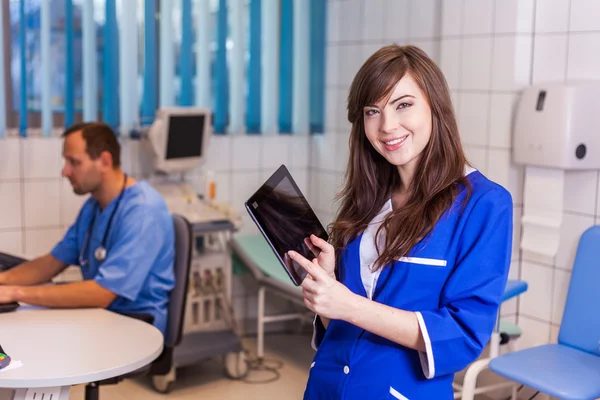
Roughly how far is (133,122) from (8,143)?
0.60 metres

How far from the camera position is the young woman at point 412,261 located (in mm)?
1354

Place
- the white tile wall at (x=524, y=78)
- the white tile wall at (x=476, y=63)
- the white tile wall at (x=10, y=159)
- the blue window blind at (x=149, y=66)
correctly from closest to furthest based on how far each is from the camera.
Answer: the white tile wall at (x=524, y=78)
the white tile wall at (x=476, y=63)
the white tile wall at (x=10, y=159)
the blue window blind at (x=149, y=66)

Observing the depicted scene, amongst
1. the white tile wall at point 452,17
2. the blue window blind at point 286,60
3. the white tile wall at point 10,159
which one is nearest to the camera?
the white tile wall at point 452,17

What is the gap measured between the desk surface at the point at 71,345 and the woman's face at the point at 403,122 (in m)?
0.93

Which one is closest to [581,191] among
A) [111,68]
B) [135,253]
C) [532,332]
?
[532,332]

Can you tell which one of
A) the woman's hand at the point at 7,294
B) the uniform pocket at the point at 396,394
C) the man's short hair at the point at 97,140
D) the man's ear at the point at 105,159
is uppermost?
the man's short hair at the point at 97,140

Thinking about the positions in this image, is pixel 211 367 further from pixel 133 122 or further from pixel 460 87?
pixel 460 87

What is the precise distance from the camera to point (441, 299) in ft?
4.58

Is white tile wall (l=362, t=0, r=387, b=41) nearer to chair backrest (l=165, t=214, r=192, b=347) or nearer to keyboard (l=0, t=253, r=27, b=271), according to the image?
chair backrest (l=165, t=214, r=192, b=347)

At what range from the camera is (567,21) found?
300 cm

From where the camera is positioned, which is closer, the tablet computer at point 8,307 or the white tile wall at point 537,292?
the tablet computer at point 8,307

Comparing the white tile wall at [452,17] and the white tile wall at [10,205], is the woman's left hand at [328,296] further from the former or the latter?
the white tile wall at [10,205]

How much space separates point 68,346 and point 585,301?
167cm

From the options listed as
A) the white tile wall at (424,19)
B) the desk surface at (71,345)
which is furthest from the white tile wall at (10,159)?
the white tile wall at (424,19)
